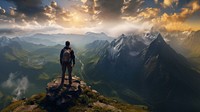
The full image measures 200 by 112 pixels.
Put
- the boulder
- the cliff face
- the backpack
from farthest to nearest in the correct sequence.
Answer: the boulder, the cliff face, the backpack

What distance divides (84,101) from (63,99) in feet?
28.7

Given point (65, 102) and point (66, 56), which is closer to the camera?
point (66, 56)

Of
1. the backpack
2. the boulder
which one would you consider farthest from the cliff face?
the backpack

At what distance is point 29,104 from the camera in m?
88.2

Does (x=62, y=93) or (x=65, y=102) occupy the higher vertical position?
(x=62, y=93)

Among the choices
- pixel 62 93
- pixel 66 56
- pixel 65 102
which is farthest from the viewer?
pixel 62 93

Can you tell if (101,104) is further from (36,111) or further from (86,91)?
(36,111)

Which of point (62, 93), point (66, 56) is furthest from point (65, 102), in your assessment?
point (66, 56)

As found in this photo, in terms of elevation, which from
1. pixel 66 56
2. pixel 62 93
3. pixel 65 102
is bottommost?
pixel 65 102

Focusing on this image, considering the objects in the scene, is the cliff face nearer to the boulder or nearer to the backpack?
the boulder

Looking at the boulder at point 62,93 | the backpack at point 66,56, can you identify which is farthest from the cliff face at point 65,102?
the backpack at point 66,56

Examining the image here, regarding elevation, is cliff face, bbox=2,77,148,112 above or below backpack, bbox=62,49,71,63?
below

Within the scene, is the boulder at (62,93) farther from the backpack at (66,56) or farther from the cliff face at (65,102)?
the backpack at (66,56)

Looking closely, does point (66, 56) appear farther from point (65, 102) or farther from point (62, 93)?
point (65, 102)
